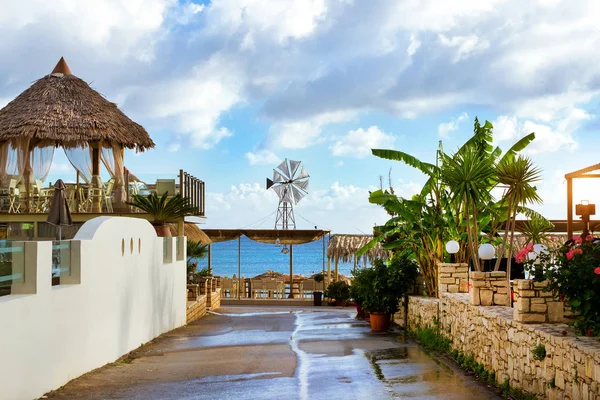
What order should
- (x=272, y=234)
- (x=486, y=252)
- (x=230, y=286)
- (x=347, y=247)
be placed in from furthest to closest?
1. (x=347, y=247)
2. (x=272, y=234)
3. (x=230, y=286)
4. (x=486, y=252)

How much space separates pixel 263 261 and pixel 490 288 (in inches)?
3460

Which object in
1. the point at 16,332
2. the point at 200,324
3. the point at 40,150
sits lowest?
the point at 200,324

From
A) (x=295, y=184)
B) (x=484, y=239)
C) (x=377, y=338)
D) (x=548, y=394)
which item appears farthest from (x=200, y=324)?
(x=295, y=184)

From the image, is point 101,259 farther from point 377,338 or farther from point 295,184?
point 295,184

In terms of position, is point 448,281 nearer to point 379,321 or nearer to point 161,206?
point 379,321

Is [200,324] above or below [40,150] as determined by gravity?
below

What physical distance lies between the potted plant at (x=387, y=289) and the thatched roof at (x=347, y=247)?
14828mm

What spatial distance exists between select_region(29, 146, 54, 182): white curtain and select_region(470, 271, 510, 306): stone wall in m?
15.3

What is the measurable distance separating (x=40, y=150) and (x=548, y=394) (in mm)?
18798

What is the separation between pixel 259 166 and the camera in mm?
65938

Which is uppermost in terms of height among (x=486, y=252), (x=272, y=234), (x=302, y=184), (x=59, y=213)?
(x=302, y=184)

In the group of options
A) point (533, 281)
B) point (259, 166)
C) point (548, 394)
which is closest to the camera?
point (548, 394)

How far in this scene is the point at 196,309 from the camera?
23469 millimetres

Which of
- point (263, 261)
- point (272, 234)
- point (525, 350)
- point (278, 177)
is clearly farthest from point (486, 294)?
point (263, 261)
